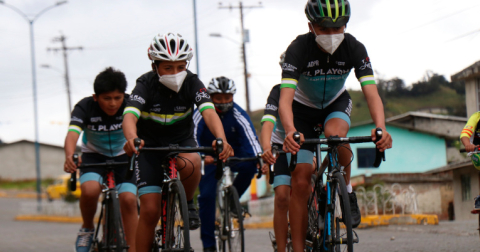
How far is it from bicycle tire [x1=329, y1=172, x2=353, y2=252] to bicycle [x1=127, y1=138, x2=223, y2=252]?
3.34 feet

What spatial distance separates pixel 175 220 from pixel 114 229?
5.25 feet

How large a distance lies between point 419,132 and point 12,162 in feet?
230

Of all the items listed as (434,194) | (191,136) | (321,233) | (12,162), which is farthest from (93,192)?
(12,162)

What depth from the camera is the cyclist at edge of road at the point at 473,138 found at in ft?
23.6

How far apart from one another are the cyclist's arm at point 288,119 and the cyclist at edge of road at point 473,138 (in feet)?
9.07

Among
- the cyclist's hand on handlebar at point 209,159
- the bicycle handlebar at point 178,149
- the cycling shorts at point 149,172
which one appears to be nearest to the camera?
the bicycle handlebar at point 178,149

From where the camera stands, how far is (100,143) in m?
8.03

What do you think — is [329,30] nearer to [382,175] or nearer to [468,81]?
[468,81]

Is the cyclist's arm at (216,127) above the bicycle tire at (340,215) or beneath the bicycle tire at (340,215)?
above

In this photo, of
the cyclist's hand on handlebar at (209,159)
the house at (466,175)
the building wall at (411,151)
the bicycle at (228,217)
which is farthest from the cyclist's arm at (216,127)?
the building wall at (411,151)

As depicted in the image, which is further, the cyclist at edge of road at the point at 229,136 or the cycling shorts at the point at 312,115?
the cyclist at edge of road at the point at 229,136

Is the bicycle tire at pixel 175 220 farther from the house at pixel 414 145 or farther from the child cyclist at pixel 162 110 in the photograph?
the house at pixel 414 145

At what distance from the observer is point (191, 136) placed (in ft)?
21.8

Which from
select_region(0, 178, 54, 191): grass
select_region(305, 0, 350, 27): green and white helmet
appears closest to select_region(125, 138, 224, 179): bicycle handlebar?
select_region(305, 0, 350, 27): green and white helmet
